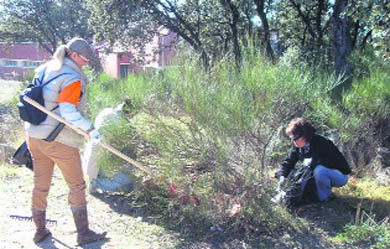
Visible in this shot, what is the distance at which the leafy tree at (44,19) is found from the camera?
17.2 m

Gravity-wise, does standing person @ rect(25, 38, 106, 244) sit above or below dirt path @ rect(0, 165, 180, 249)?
above

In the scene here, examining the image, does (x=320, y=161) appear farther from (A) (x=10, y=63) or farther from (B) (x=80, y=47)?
(A) (x=10, y=63)

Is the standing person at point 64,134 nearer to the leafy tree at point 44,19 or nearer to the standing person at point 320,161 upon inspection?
the standing person at point 320,161

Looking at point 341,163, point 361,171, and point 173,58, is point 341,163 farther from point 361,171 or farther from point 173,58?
point 173,58

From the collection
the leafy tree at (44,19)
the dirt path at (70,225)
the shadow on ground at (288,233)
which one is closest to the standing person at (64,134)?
the dirt path at (70,225)

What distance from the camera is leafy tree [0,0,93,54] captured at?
17.2m

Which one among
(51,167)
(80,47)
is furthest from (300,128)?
(51,167)

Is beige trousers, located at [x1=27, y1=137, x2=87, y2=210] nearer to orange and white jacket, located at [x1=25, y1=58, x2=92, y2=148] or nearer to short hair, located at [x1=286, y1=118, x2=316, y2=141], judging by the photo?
orange and white jacket, located at [x1=25, y1=58, x2=92, y2=148]

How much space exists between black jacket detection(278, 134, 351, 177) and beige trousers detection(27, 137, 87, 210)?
202cm

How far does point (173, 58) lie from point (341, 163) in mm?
2075

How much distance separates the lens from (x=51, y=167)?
3.37 metres

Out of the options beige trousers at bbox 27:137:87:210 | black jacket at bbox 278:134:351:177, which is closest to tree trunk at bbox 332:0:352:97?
black jacket at bbox 278:134:351:177

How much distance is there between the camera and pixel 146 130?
3.84 meters

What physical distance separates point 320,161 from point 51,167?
2678 mm
